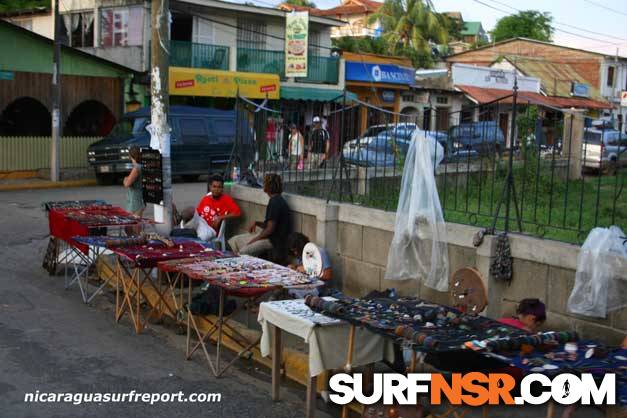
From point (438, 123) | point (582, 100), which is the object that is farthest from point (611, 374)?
point (582, 100)

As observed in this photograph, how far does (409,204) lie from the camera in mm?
7902

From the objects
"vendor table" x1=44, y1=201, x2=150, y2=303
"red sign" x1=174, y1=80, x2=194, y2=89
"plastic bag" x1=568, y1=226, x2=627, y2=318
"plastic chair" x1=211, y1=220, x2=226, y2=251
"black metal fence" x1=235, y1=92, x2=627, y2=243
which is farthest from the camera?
"red sign" x1=174, y1=80, x2=194, y2=89

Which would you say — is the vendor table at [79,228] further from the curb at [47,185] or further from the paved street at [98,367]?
the curb at [47,185]

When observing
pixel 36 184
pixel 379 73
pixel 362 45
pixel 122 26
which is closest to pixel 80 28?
pixel 122 26

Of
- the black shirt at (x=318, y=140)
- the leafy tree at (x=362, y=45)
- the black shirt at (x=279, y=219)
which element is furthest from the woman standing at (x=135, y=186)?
the leafy tree at (x=362, y=45)

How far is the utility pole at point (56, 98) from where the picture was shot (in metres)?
20.6

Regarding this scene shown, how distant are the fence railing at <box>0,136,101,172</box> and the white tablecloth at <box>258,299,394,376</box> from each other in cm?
1785

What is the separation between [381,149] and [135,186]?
364 centimetres

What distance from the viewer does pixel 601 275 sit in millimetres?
6078

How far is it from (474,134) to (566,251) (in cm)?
219

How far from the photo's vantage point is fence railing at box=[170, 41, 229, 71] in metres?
26.9

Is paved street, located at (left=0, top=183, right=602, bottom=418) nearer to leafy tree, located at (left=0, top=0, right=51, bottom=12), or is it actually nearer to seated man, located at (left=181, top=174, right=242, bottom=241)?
seated man, located at (left=181, top=174, right=242, bottom=241)

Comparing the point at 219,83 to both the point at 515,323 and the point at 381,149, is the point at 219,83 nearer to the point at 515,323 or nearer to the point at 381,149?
the point at 381,149

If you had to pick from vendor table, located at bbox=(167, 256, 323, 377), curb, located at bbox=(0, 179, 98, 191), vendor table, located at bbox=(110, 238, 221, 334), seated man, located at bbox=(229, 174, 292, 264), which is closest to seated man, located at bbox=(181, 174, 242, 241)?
seated man, located at bbox=(229, 174, 292, 264)
